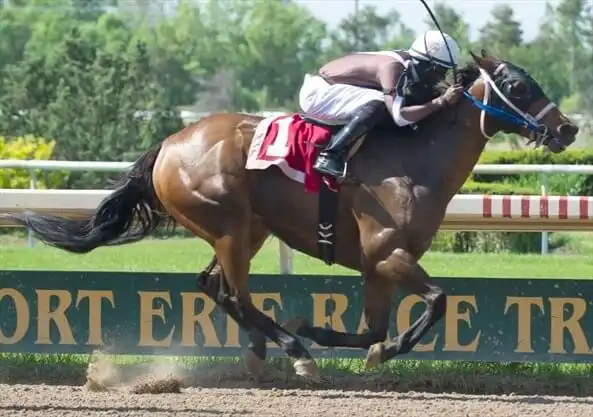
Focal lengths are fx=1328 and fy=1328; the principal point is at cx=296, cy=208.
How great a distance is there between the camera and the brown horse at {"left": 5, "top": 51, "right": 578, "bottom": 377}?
6.25m

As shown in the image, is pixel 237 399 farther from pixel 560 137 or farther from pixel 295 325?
pixel 560 137

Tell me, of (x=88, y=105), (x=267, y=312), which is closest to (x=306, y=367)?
(x=267, y=312)

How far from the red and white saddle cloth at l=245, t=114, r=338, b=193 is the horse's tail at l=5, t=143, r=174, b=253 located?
65 centimetres

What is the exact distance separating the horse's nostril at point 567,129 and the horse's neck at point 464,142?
37 cm

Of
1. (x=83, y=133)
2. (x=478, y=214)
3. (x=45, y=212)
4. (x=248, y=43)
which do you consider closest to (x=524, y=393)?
(x=478, y=214)

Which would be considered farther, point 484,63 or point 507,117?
point 484,63

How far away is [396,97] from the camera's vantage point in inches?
248

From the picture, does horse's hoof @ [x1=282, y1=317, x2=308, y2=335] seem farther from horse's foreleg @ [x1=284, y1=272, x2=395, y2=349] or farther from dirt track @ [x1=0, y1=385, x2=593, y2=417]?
dirt track @ [x1=0, y1=385, x2=593, y2=417]

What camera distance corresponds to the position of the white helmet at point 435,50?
632 centimetres

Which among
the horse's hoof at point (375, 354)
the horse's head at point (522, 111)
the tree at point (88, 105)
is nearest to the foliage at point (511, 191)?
the horse's head at point (522, 111)

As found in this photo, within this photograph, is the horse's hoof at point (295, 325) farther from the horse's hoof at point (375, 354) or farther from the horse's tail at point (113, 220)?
the horse's tail at point (113, 220)

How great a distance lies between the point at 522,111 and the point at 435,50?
0.51m

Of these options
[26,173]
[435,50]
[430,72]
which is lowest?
[26,173]

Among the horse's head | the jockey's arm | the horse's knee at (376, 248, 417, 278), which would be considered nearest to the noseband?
the horse's head
